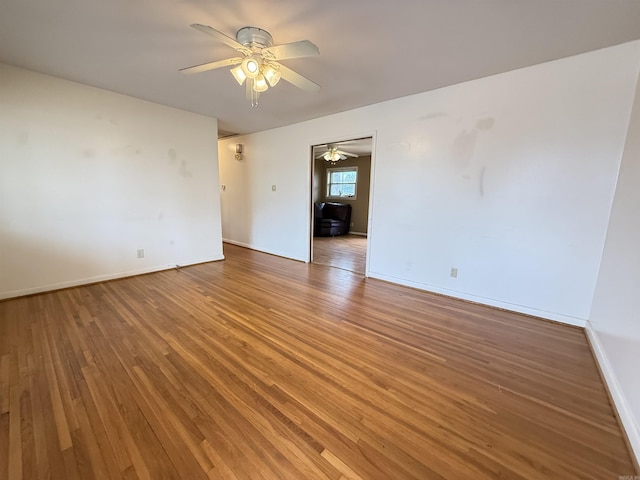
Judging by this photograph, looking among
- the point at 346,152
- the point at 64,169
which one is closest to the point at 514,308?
the point at 64,169

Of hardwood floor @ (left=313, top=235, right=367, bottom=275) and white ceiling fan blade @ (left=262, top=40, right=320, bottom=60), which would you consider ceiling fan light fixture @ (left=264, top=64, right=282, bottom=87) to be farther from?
hardwood floor @ (left=313, top=235, right=367, bottom=275)

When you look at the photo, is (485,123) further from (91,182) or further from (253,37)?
(91,182)

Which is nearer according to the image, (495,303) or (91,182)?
(495,303)

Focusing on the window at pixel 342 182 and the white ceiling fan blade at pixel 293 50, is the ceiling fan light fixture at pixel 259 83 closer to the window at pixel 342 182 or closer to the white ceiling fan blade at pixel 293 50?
the white ceiling fan blade at pixel 293 50

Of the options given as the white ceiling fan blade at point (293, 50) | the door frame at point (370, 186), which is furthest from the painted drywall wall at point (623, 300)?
the white ceiling fan blade at point (293, 50)

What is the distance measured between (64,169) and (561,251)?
538 centimetres

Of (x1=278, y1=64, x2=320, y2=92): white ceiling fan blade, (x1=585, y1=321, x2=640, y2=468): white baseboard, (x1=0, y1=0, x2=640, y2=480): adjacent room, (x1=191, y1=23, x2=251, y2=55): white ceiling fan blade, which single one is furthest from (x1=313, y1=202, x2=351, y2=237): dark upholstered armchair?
(x1=585, y1=321, x2=640, y2=468): white baseboard

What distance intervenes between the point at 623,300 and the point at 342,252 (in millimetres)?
4080

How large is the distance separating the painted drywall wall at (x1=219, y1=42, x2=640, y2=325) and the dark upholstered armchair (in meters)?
3.52

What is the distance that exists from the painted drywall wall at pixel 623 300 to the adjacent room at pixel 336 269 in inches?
0.9

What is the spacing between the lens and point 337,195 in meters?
8.70

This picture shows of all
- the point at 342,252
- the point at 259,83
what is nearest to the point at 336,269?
the point at 342,252

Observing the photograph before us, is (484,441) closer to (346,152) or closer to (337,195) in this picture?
(346,152)

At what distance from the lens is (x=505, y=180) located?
8.69 feet
